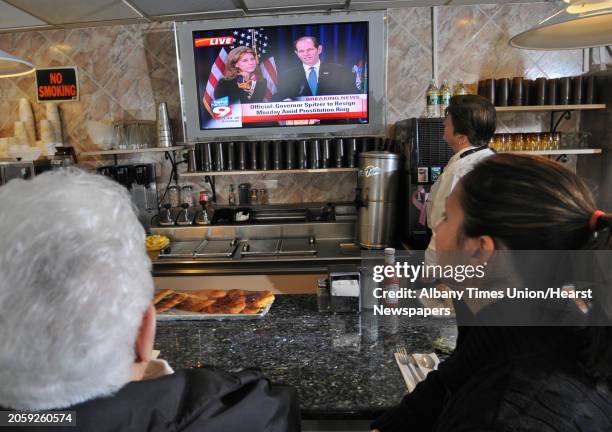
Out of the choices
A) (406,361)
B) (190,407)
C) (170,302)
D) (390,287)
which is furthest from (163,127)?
(190,407)

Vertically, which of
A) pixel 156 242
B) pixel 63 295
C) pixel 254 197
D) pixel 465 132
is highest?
pixel 465 132

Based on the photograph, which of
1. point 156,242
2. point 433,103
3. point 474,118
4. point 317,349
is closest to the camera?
point 317,349

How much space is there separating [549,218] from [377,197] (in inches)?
89.1

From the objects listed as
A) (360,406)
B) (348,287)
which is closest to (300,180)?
(348,287)

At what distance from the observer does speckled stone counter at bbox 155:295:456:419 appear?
1098 millimetres

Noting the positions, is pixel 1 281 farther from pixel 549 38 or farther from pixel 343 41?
pixel 343 41

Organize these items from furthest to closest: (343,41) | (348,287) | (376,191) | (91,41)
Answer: (91,41) → (343,41) → (376,191) → (348,287)

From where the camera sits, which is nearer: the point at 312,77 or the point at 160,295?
the point at 160,295

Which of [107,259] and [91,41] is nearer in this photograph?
[107,259]

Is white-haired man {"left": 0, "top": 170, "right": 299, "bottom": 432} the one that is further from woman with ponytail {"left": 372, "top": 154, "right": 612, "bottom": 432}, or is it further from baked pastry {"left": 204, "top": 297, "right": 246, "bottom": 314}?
baked pastry {"left": 204, "top": 297, "right": 246, "bottom": 314}

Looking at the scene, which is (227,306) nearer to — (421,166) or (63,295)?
(63,295)

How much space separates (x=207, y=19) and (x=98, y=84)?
100cm

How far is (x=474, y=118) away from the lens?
2281 mm

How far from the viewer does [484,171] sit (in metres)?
0.81
